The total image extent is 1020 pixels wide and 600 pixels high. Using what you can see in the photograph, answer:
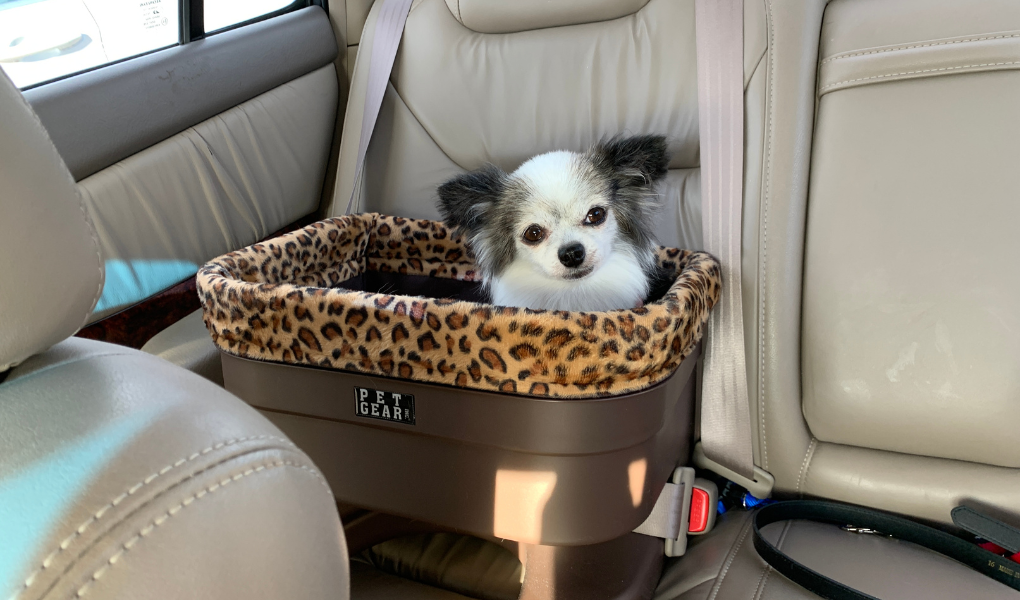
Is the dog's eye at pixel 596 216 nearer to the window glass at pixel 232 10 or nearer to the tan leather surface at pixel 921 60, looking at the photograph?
the tan leather surface at pixel 921 60

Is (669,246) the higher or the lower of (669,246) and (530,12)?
the lower

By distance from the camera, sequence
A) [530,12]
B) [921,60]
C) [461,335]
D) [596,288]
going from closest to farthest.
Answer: [461,335], [921,60], [596,288], [530,12]

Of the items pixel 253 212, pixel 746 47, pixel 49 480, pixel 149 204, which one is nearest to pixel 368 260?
pixel 253 212

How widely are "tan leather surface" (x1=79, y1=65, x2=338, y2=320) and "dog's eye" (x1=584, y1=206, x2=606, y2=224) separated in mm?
955

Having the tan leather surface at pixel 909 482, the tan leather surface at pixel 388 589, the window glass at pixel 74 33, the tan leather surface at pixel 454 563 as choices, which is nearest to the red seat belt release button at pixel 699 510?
the tan leather surface at pixel 909 482

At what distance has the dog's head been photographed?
4.23 feet

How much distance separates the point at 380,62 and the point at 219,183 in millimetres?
539

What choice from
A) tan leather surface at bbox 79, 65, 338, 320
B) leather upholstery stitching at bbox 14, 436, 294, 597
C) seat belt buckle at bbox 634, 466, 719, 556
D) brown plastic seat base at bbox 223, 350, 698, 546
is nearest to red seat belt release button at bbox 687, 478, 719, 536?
seat belt buckle at bbox 634, 466, 719, 556

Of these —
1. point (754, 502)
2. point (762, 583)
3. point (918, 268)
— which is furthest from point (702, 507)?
point (918, 268)

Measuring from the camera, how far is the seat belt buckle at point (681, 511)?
1325mm

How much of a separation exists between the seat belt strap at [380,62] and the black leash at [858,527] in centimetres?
131

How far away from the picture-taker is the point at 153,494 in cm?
40

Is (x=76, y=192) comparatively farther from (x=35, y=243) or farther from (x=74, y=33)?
(x=74, y=33)

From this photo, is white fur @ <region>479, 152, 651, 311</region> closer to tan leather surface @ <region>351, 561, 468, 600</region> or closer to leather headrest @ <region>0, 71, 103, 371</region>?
tan leather surface @ <region>351, 561, 468, 600</region>
